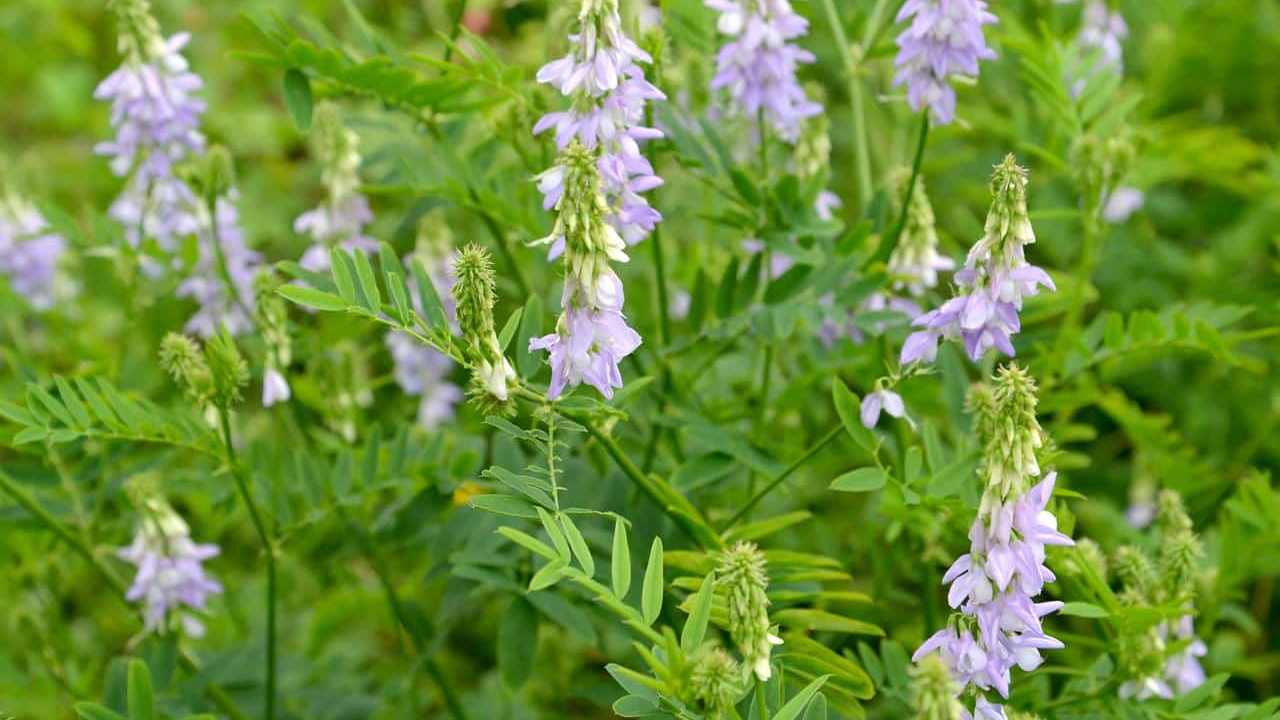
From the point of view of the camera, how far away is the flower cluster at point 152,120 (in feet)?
8.82

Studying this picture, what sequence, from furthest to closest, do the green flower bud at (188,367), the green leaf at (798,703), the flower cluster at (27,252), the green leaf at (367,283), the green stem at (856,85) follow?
the flower cluster at (27,252) < the green stem at (856,85) < the green flower bud at (188,367) < the green leaf at (367,283) < the green leaf at (798,703)

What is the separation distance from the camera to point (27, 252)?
11.1 ft

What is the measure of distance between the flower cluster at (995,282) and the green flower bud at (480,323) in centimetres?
56

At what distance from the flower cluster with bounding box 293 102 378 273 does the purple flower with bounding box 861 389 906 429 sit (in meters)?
1.17

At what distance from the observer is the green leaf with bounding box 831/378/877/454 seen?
210 cm

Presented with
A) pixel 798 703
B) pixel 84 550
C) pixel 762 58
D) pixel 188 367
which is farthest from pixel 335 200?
pixel 798 703

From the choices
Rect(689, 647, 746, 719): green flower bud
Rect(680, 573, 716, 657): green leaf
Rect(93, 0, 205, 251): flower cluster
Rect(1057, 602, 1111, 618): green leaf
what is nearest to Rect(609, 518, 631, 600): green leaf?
Rect(680, 573, 716, 657): green leaf

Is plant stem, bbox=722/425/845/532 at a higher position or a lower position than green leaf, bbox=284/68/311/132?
lower

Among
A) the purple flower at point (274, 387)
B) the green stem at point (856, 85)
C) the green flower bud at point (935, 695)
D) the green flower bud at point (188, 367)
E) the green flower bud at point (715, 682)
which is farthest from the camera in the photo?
the green stem at point (856, 85)

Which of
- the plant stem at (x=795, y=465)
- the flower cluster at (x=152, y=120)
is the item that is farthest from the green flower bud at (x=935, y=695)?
the flower cluster at (x=152, y=120)

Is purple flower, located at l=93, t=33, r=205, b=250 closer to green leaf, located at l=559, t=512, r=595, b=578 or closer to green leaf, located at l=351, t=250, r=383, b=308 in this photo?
green leaf, located at l=351, t=250, r=383, b=308

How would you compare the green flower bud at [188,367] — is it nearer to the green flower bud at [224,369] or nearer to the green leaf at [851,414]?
the green flower bud at [224,369]

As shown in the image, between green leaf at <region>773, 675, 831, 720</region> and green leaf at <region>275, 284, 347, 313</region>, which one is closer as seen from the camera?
green leaf at <region>773, 675, 831, 720</region>

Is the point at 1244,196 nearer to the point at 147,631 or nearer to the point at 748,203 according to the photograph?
the point at 748,203
